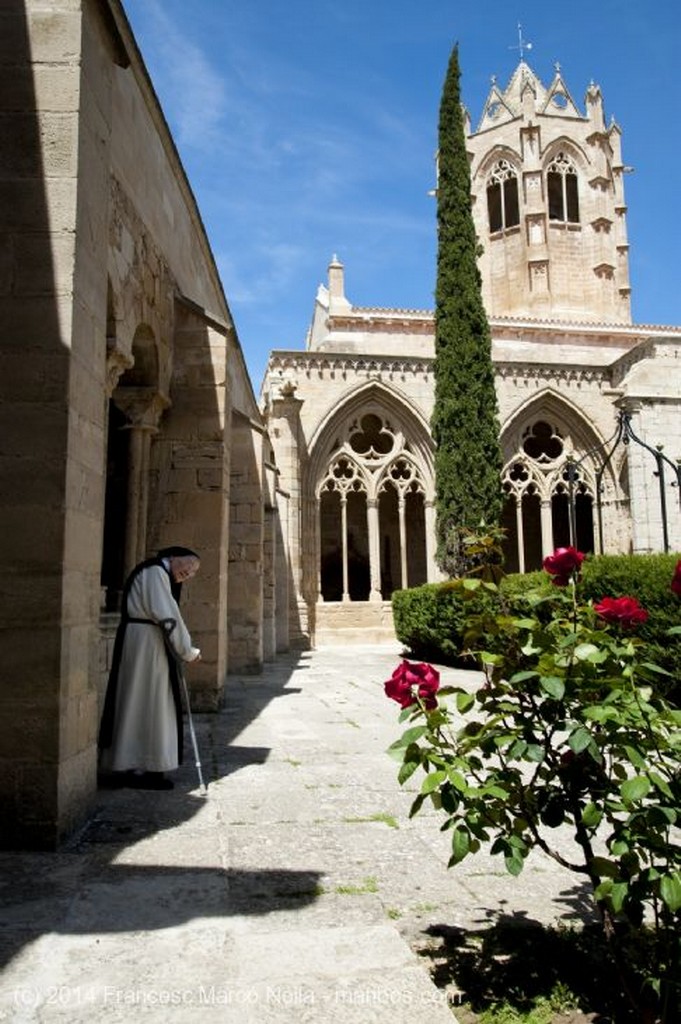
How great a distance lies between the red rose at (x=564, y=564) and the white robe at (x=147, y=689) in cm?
260

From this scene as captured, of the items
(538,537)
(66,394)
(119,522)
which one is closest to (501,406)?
(538,537)

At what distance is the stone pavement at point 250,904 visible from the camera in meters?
1.85

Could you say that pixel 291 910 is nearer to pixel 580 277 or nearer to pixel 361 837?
pixel 361 837

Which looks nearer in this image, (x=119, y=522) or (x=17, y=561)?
(x=17, y=561)

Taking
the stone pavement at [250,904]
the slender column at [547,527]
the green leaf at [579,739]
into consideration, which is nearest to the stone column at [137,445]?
the stone pavement at [250,904]

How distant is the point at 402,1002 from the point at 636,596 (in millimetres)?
5853

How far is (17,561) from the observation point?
3145 millimetres

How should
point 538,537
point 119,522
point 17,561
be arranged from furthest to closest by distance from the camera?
point 538,537, point 119,522, point 17,561

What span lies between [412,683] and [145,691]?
2588 millimetres

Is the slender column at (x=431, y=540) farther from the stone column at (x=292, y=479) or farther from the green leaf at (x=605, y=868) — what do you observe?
the green leaf at (x=605, y=868)

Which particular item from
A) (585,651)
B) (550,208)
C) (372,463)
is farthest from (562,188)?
(585,651)

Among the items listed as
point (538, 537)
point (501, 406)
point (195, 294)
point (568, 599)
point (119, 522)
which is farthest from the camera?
point (538, 537)

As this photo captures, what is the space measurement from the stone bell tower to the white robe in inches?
924

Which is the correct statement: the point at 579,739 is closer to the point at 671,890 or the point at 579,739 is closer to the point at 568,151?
the point at 671,890
